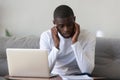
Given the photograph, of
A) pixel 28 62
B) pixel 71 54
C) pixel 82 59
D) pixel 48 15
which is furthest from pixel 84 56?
pixel 48 15

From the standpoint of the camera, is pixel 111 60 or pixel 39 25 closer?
pixel 111 60

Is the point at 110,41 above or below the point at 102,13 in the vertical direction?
below

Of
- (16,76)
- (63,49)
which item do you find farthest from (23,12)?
(16,76)

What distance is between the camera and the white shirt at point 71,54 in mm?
2094

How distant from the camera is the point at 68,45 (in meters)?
2.21

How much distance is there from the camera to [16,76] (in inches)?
70.7

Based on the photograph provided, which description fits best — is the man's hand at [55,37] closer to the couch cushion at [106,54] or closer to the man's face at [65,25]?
the man's face at [65,25]

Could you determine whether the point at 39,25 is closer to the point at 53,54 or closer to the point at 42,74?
the point at 53,54

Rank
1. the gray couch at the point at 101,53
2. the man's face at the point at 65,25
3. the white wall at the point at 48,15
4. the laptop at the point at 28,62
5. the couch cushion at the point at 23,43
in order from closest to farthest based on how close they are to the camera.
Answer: the laptop at the point at 28,62 → the man's face at the point at 65,25 → the gray couch at the point at 101,53 → the couch cushion at the point at 23,43 → the white wall at the point at 48,15

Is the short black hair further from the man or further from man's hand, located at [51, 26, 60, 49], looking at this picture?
man's hand, located at [51, 26, 60, 49]

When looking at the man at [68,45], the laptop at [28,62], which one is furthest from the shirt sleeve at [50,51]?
the laptop at [28,62]

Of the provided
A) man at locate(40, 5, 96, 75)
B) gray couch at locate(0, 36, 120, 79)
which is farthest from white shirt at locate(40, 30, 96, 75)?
gray couch at locate(0, 36, 120, 79)

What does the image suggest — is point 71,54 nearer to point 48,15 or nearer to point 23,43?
point 23,43

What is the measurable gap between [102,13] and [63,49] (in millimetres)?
912
